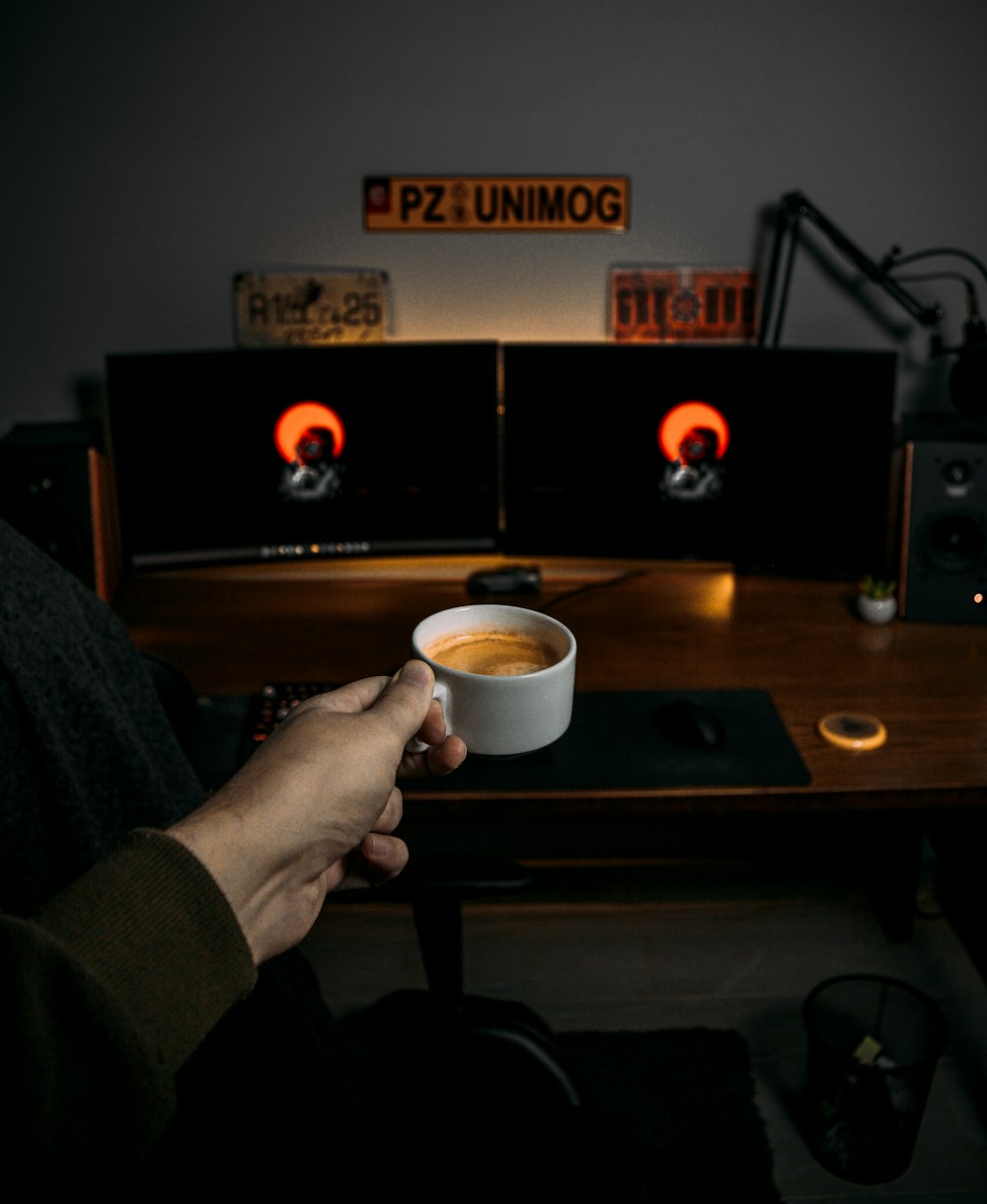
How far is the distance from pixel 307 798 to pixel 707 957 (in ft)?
4.76

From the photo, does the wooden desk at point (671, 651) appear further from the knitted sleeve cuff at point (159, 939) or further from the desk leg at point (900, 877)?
the knitted sleeve cuff at point (159, 939)

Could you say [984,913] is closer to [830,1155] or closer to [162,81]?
[830,1155]

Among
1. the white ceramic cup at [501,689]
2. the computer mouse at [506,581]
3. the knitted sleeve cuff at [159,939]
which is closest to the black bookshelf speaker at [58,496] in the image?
the computer mouse at [506,581]

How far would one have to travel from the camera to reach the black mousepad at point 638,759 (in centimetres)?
121

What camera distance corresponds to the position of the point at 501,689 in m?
0.73

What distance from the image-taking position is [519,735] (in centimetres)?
76

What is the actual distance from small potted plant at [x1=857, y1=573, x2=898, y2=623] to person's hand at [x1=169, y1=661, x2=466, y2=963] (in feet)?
3.46

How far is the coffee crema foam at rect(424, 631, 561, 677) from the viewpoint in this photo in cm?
76

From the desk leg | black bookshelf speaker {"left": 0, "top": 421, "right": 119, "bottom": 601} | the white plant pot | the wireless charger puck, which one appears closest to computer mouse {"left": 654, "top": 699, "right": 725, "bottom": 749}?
the wireless charger puck

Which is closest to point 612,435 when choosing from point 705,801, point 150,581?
point 705,801

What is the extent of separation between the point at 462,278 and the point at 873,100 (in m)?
0.68

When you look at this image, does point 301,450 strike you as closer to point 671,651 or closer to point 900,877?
point 671,651

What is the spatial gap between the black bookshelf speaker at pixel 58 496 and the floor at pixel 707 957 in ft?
2.73

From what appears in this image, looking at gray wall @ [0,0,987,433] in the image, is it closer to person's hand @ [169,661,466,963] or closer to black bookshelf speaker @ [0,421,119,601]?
black bookshelf speaker @ [0,421,119,601]
